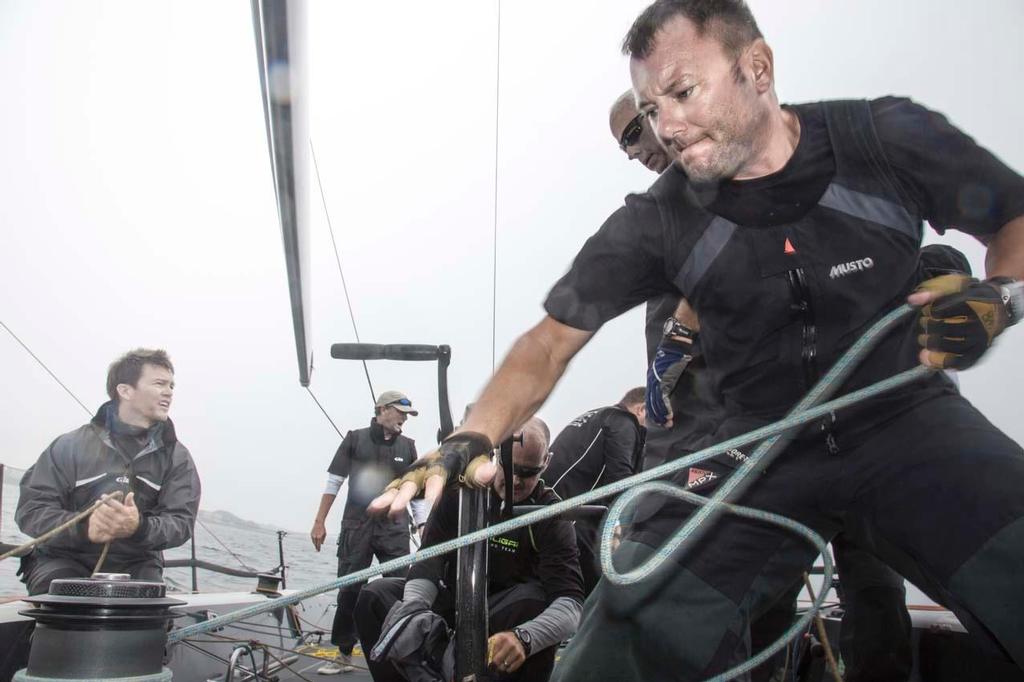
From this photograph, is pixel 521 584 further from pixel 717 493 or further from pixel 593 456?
pixel 717 493

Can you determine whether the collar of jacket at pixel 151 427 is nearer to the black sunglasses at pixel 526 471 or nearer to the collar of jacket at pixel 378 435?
the black sunglasses at pixel 526 471

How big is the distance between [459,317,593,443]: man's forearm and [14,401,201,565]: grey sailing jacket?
282 cm

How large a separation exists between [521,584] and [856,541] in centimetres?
205

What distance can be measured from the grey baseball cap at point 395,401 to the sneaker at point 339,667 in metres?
2.04

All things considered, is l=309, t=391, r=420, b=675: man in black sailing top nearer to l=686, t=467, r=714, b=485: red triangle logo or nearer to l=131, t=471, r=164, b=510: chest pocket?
l=131, t=471, r=164, b=510: chest pocket

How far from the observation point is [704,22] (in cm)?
184

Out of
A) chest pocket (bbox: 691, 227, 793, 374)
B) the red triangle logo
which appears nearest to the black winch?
the red triangle logo

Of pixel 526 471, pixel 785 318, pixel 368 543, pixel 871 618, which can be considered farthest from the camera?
pixel 368 543

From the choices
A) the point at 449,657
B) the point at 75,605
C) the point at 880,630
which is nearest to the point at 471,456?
the point at 75,605

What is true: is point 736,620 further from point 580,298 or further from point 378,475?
point 378,475

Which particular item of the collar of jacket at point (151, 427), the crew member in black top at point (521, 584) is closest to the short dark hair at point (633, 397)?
the crew member in black top at point (521, 584)

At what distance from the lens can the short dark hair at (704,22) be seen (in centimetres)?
183

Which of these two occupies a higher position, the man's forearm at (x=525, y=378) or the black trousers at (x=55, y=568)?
the man's forearm at (x=525, y=378)

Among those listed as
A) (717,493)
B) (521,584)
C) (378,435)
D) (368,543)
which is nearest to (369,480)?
(378,435)
